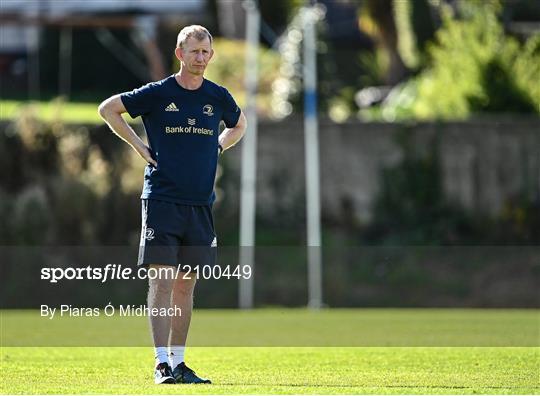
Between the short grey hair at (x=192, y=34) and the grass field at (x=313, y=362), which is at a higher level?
the short grey hair at (x=192, y=34)

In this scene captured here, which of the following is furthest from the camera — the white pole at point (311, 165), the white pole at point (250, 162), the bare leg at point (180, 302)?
the white pole at point (250, 162)

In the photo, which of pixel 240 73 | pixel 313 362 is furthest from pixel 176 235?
pixel 240 73

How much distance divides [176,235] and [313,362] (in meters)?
2.14

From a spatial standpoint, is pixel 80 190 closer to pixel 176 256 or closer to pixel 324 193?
pixel 324 193

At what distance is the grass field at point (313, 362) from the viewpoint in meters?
9.11

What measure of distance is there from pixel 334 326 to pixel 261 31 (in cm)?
2694

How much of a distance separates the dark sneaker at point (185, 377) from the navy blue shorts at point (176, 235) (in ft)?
2.14

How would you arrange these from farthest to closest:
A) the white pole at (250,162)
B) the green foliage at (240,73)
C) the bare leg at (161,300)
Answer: the green foliage at (240,73) → the white pole at (250,162) → the bare leg at (161,300)

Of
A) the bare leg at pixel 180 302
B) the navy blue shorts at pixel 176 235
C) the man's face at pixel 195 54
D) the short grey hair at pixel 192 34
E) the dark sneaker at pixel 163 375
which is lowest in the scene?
the dark sneaker at pixel 163 375

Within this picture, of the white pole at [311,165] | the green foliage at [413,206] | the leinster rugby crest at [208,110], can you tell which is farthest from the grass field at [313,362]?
the green foliage at [413,206]

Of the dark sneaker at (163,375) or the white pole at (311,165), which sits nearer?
the dark sneaker at (163,375)

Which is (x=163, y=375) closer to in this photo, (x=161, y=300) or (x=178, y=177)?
(x=161, y=300)

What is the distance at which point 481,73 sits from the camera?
32.4 m

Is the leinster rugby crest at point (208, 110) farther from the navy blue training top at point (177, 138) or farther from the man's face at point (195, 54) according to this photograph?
the man's face at point (195, 54)
